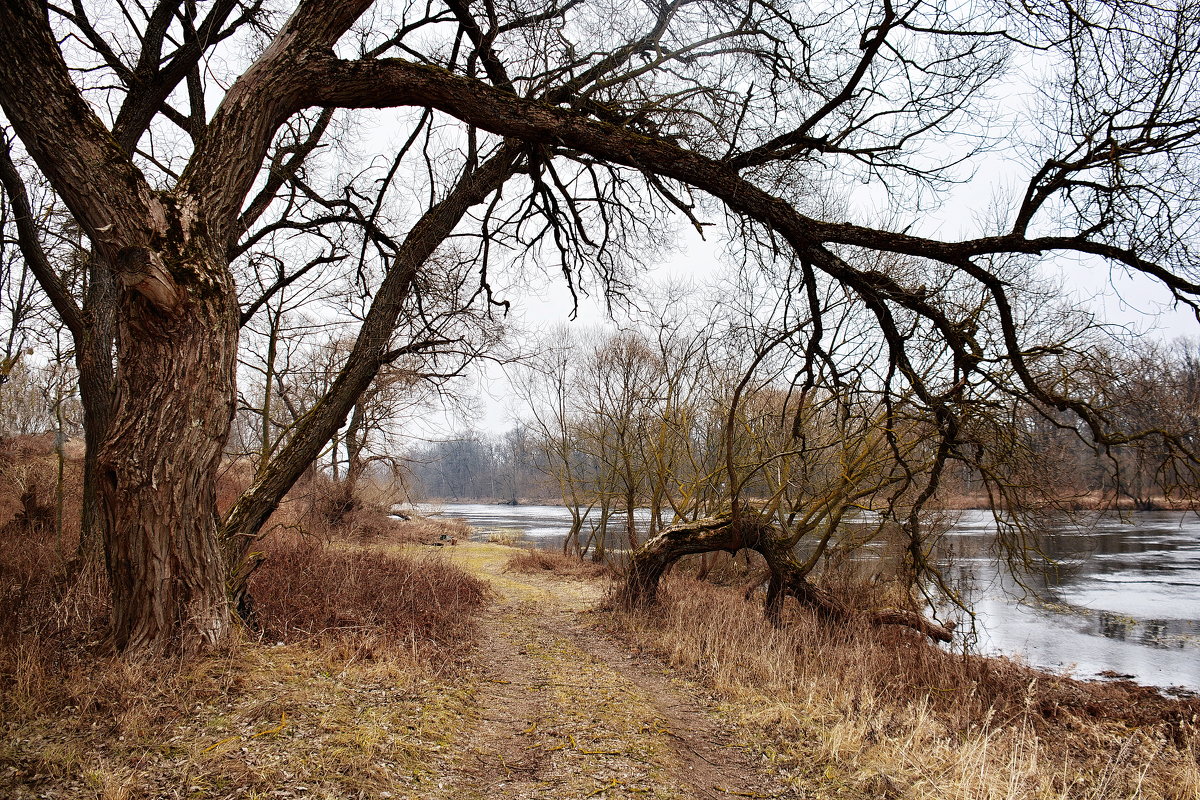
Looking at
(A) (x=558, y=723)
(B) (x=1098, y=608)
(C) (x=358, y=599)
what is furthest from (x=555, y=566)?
(B) (x=1098, y=608)

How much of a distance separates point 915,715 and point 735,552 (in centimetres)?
341

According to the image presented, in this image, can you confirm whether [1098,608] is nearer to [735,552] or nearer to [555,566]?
[735,552]

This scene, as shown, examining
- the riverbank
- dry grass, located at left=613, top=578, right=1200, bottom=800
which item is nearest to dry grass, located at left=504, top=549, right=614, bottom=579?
dry grass, located at left=613, top=578, right=1200, bottom=800

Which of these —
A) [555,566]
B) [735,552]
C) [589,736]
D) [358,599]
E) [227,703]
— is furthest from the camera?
[555,566]

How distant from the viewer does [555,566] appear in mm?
16016

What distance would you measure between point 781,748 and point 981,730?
8.15ft

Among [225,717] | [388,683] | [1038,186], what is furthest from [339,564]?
[1038,186]

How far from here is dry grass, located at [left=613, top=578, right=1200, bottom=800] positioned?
3.94 metres

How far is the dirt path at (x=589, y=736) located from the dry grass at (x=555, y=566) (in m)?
8.09

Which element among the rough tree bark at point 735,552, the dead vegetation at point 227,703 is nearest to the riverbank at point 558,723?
the dead vegetation at point 227,703

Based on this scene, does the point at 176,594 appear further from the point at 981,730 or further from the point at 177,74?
the point at 981,730

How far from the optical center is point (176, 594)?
398 centimetres

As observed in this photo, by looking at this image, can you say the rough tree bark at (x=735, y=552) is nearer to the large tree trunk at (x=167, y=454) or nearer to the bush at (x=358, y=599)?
the bush at (x=358, y=599)

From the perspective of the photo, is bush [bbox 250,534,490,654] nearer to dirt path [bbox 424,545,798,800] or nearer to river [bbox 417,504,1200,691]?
dirt path [bbox 424,545,798,800]
